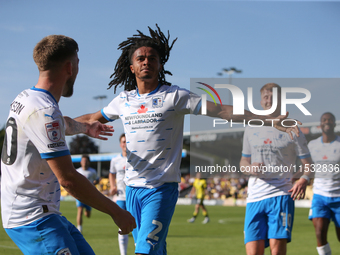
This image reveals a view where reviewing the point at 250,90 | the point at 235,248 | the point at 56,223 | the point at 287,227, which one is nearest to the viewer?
the point at 56,223

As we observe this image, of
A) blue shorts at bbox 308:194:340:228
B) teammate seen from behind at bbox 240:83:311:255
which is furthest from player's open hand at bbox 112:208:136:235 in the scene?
blue shorts at bbox 308:194:340:228

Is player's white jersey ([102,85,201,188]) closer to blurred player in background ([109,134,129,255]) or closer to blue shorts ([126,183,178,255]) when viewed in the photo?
blue shorts ([126,183,178,255])

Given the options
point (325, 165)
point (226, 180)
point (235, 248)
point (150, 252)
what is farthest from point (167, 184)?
point (226, 180)

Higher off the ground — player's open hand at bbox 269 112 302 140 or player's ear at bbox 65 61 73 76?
player's ear at bbox 65 61 73 76

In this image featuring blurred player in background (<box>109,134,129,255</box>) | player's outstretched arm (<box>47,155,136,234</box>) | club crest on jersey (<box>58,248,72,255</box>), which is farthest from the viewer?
blurred player in background (<box>109,134,129,255</box>)

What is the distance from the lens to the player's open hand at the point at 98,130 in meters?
4.17

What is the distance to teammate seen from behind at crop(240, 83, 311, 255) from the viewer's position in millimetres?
5863

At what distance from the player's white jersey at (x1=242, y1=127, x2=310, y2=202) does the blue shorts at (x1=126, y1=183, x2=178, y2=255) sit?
78.0 inches

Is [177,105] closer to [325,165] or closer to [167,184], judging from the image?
[167,184]

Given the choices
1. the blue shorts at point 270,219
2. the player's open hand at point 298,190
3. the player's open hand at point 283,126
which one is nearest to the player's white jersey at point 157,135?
the player's open hand at point 283,126

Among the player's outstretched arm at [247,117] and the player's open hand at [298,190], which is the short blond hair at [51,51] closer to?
the player's outstretched arm at [247,117]

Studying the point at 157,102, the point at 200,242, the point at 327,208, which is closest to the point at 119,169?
the point at 200,242

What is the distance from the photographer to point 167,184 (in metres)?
4.48

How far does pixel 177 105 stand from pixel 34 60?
75.8 inches
